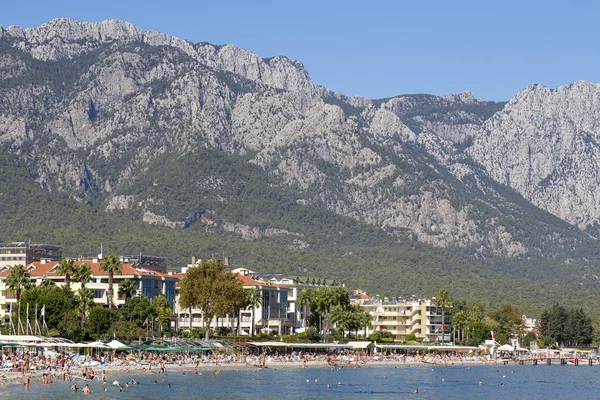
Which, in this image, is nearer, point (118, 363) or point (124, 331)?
point (118, 363)

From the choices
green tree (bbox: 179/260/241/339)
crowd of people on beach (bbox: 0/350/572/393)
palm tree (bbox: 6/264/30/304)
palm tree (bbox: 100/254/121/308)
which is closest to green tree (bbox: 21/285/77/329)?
palm tree (bbox: 6/264/30/304)

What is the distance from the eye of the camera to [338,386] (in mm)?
149250

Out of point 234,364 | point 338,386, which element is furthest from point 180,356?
point 338,386

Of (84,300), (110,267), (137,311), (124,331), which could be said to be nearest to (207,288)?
(137,311)

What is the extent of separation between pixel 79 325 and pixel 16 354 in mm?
18429

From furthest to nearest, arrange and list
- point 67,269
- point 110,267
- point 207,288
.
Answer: point 110,267
point 67,269
point 207,288

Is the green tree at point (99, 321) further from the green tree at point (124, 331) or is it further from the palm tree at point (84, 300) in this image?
the palm tree at point (84, 300)

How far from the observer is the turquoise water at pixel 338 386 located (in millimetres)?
128625

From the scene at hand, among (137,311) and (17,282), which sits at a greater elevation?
(17,282)

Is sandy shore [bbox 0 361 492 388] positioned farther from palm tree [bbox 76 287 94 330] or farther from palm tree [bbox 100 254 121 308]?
palm tree [bbox 100 254 121 308]

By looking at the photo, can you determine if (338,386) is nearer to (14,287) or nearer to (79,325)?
(79,325)

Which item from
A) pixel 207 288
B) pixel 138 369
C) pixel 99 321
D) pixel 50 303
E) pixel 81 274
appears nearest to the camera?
pixel 138 369

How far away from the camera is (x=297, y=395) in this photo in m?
134

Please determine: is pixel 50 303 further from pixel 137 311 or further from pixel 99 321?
pixel 137 311
